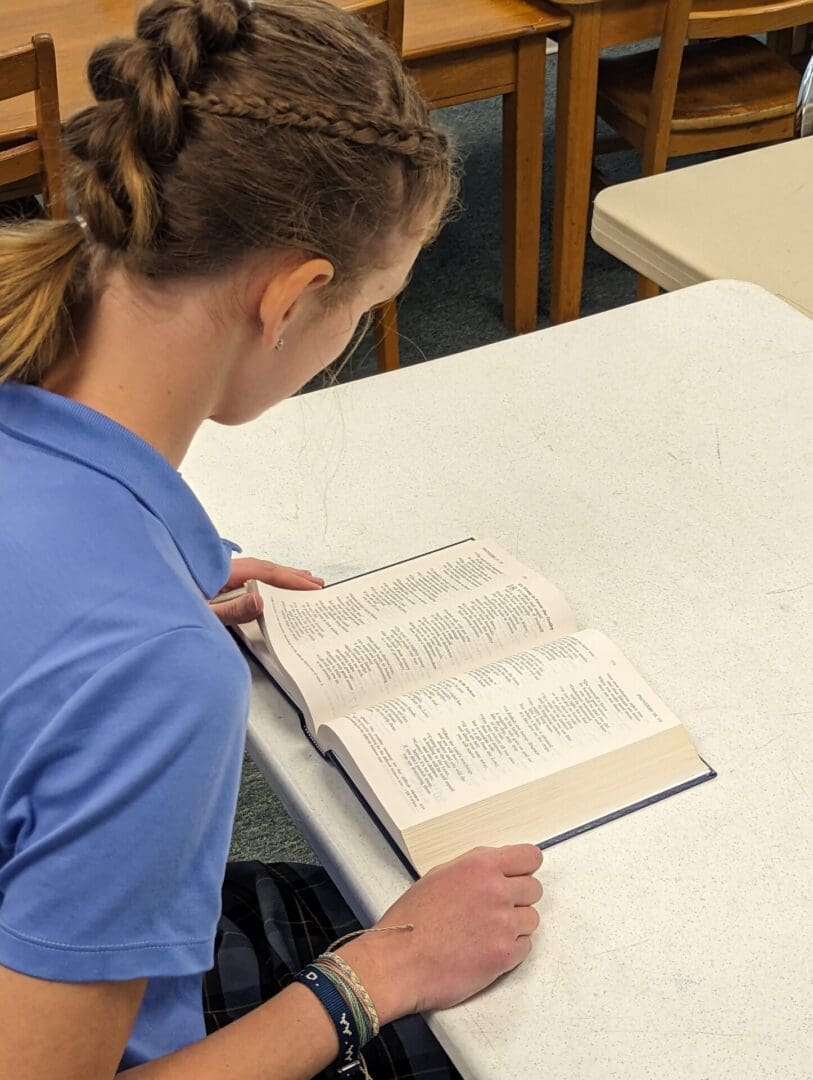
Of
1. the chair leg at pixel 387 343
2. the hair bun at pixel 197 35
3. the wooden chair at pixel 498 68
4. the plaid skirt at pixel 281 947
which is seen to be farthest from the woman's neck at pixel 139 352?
the chair leg at pixel 387 343

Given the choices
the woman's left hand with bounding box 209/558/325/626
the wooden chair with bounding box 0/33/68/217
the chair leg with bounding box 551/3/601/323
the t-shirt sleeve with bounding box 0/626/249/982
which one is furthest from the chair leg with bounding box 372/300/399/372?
the t-shirt sleeve with bounding box 0/626/249/982

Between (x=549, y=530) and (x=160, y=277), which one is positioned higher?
(x=160, y=277)

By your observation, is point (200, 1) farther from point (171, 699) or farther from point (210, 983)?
point (210, 983)

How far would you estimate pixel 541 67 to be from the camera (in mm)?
2496

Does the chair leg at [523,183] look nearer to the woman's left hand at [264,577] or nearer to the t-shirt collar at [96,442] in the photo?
the woman's left hand at [264,577]

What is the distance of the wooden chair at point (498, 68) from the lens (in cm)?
234

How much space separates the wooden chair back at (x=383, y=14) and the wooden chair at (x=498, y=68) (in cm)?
13

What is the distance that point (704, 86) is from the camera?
8.95 feet

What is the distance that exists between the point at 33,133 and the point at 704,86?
59.0 inches

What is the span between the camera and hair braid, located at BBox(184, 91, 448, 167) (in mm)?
691

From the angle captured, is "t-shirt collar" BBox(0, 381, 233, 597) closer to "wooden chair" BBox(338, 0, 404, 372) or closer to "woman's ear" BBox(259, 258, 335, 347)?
"woman's ear" BBox(259, 258, 335, 347)

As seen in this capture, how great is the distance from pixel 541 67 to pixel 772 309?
1368 mm

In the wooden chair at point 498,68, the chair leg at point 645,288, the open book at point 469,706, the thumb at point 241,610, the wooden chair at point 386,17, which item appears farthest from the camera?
the chair leg at point 645,288

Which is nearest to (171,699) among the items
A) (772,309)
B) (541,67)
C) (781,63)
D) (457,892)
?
(457,892)
